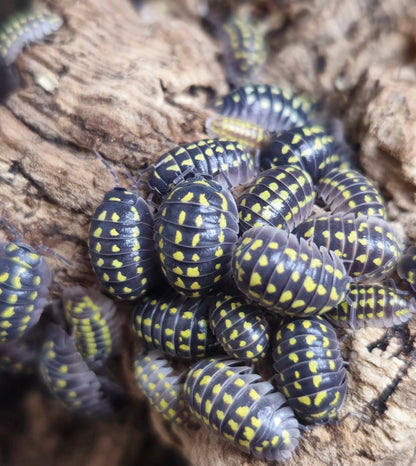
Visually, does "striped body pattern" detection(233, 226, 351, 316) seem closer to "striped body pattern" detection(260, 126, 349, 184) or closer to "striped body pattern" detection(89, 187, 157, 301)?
"striped body pattern" detection(89, 187, 157, 301)

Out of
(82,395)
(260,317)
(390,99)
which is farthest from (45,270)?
(390,99)

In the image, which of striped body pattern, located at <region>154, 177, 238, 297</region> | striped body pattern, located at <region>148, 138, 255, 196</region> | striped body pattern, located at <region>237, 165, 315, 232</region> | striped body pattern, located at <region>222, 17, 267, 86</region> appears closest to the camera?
striped body pattern, located at <region>154, 177, 238, 297</region>

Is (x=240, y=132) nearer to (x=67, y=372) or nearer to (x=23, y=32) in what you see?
(x=23, y=32)

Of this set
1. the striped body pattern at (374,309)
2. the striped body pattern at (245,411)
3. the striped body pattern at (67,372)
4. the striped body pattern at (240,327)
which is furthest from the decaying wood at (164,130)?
the striped body pattern at (240,327)

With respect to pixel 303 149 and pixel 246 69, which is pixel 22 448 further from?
pixel 246 69

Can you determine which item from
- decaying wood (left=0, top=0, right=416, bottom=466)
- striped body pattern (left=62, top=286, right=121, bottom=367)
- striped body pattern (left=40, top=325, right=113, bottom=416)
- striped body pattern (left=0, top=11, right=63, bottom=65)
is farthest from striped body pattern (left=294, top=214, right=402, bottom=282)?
striped body pattern (left=0, top=11, right=63, bottom=65)
